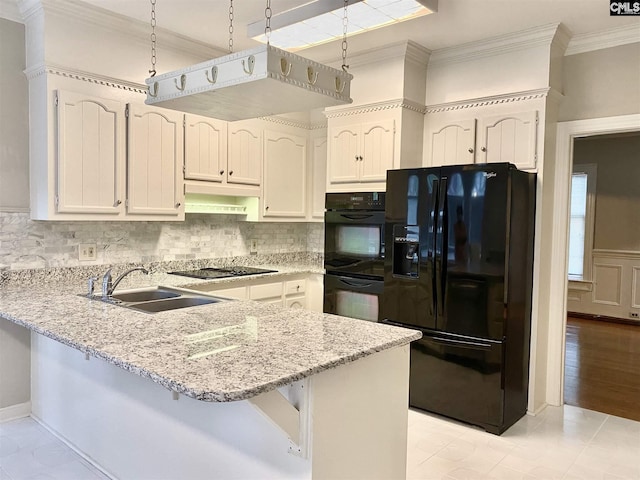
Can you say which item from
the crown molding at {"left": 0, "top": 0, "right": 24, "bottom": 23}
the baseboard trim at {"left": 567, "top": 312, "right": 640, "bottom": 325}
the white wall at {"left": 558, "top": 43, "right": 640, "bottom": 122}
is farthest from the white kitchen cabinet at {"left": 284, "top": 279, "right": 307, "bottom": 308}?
the baseboard trim at {"left": 567, "top": 312, "right": 640, "bottom": 325}

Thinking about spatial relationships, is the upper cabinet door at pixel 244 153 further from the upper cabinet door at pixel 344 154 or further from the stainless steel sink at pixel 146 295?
the stainless steel sink at pixel 146 295

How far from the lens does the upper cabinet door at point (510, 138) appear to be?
11.1 ft

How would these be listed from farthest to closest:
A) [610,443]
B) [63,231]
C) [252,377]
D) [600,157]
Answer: [600,157] < [63,231] < [610,443] < [252,377]

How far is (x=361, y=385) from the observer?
5.94 ft

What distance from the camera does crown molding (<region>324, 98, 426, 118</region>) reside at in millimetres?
3734

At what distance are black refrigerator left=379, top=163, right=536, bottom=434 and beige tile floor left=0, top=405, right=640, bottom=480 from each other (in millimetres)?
162

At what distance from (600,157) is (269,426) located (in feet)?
22.6

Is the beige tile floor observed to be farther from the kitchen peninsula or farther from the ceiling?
the ceiling

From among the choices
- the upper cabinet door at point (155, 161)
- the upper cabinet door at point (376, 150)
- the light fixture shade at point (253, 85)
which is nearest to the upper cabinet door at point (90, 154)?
the upper cabinet door at point (155, 161)

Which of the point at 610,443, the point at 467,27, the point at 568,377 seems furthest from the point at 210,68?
the point at 568,377

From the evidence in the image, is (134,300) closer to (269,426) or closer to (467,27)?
(269,426)

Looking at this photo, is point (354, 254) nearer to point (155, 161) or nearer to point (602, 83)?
point (155, 161)

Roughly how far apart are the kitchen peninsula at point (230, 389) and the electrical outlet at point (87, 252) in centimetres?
71

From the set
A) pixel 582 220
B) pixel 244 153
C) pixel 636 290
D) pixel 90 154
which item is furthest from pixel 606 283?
pixel 90 154
